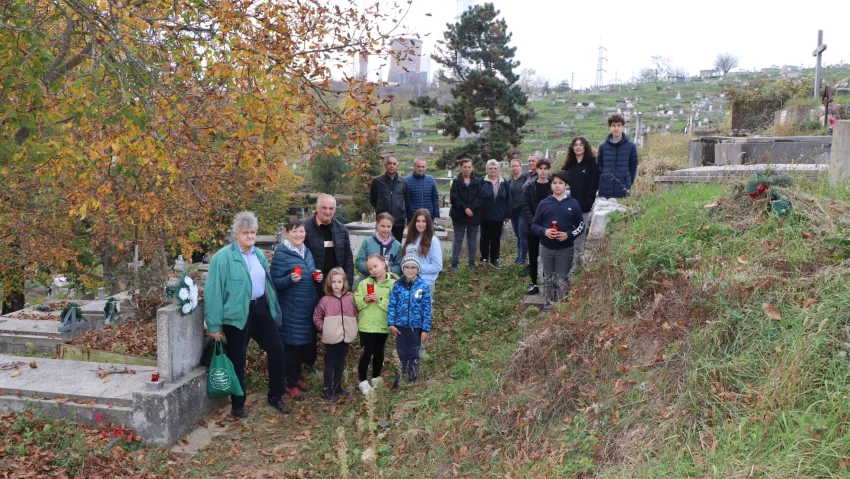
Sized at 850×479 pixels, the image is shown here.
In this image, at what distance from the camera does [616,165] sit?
8.42m

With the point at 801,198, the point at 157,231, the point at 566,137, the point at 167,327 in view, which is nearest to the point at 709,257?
the point at 801,198

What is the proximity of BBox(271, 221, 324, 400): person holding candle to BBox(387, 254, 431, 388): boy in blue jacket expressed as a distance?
0.83 metres

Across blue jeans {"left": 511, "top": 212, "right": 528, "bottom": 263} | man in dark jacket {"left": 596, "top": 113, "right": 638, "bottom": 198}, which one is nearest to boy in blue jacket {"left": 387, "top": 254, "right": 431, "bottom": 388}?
man in dark jacket {"left": 596, "top": 113, "right": 638, "bottom": 198}

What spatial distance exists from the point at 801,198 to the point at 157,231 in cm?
1396

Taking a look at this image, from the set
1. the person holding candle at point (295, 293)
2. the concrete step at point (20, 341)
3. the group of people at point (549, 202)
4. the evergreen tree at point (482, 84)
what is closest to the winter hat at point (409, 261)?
the person holding candle at point (295, 293)

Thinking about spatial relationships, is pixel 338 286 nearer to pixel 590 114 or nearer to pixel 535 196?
pixel 535 196

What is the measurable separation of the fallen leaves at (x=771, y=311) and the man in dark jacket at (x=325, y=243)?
3.92 metres

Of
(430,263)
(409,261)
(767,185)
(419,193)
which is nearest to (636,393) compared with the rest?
(409,261)

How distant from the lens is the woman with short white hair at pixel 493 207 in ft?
32.8

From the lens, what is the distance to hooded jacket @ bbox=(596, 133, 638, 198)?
8.30 m

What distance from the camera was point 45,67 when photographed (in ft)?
19.3

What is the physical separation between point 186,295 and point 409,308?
2090 mm

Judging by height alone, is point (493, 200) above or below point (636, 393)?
above

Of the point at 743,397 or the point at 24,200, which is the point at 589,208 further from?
the point at 24,200
